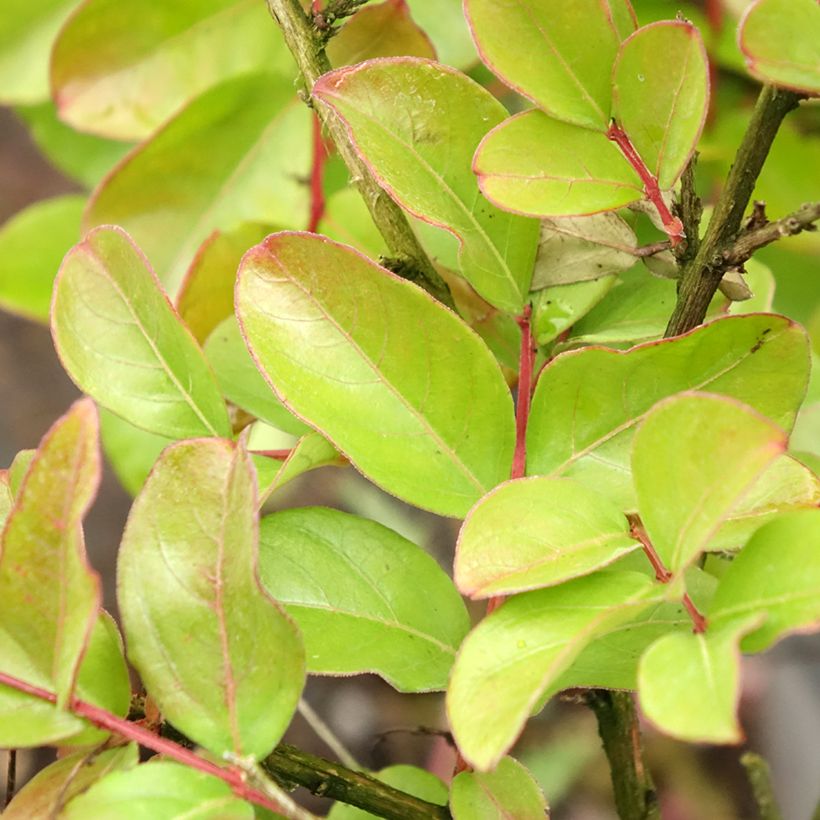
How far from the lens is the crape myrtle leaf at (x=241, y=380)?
470 mm

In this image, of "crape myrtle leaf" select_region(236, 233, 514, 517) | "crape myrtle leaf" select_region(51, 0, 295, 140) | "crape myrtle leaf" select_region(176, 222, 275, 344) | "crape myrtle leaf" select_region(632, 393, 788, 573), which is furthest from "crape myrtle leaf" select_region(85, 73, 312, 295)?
"crape myrtle leaf" select_region(632, 393, 788, 573)

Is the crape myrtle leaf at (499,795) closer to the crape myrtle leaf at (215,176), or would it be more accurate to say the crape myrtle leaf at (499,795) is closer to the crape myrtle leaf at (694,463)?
the crape myrtle leaf at (694,463)

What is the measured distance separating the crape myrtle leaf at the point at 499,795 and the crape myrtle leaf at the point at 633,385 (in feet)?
0.39

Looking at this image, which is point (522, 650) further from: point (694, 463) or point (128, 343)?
point (128, 343)

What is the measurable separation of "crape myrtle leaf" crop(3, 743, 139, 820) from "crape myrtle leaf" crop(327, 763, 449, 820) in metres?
0.18

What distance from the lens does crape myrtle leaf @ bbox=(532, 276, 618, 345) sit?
1.45 feet

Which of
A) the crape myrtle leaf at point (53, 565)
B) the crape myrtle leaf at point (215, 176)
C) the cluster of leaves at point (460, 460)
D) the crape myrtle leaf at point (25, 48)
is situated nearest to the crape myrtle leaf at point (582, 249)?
the cluster of leaves at point (460, 460)

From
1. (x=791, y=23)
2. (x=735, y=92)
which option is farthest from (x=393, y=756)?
(x=791, y=23)

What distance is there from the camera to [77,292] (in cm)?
41

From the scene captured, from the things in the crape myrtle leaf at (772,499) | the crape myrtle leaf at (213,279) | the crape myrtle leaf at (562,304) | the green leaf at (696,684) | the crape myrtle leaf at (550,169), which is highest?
the crape myrtle leaf at (550,169)

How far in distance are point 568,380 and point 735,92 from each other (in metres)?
0.59

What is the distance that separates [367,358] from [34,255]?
0.68 meters

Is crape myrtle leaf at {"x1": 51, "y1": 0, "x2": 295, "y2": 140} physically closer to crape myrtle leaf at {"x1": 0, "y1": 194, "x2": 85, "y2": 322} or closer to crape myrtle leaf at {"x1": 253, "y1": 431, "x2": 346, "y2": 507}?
crape myrtle leaf at {"x1": 0, "y1": 194, "x2": 85, "y2": 322}

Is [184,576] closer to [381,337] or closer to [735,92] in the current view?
[381,337]
